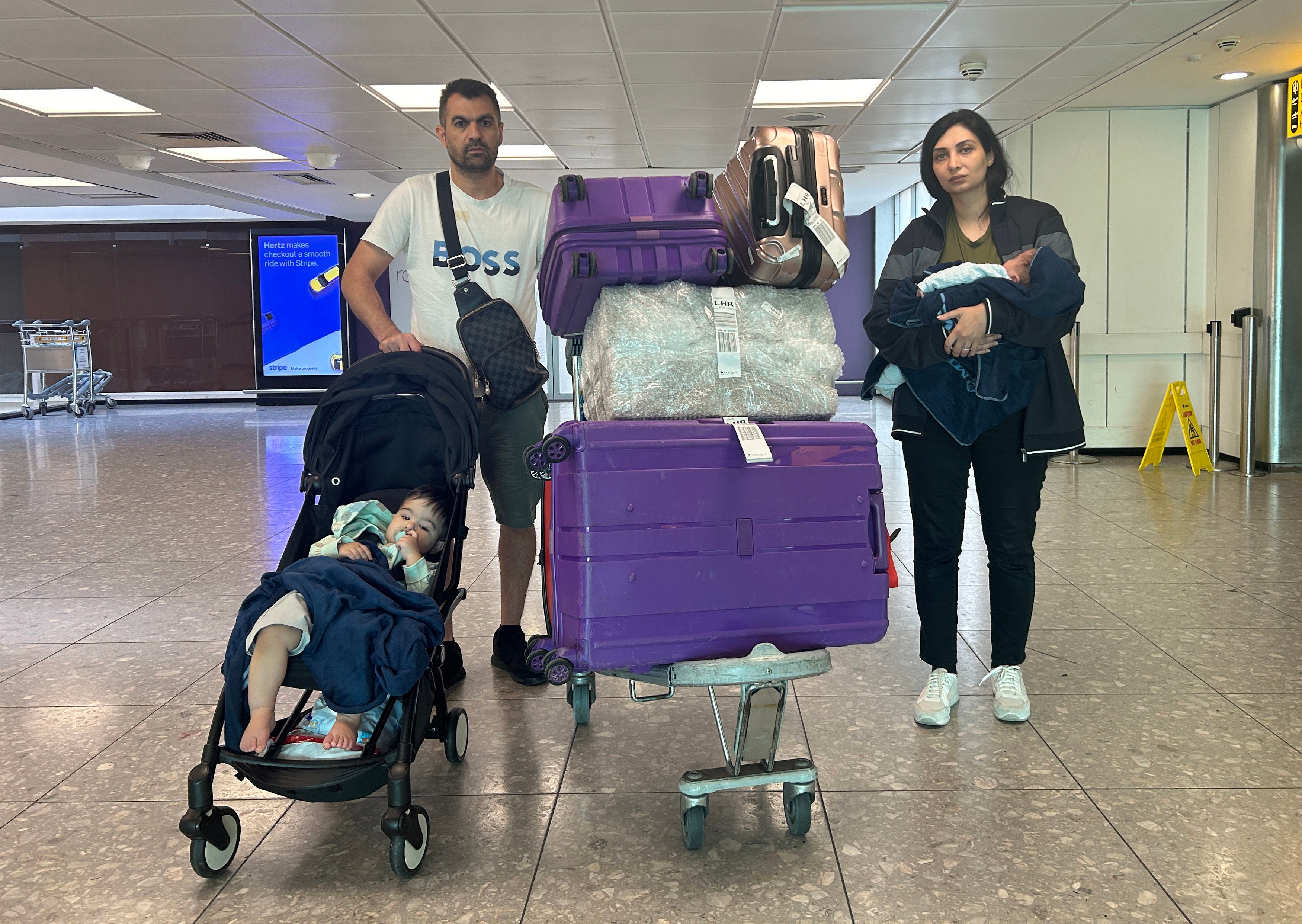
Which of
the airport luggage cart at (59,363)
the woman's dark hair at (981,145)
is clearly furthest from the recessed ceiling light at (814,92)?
the airport luggage cart at (59,363)

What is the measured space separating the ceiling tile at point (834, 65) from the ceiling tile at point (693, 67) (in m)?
0.15

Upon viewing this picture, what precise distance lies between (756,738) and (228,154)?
981 cm

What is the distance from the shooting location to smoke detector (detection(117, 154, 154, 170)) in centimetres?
988

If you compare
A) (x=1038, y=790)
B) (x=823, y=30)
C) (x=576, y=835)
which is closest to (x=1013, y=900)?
(x=1038, y=790)

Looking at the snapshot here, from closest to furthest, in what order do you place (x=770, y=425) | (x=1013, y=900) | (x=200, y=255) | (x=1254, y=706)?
(x=1013, y=900) → (x=770, y=425) → (x=1254, y=706) → (x=200, y=255)

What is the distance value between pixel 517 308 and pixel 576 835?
1.45m

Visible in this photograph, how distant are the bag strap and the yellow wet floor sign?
604 cm

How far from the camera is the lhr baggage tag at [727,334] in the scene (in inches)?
78.3

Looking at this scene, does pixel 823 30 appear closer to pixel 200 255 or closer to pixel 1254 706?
pixel 1254 706

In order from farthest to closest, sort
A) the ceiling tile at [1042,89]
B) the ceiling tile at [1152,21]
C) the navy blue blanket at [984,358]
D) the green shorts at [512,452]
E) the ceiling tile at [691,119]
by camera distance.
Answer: the ceiling tile at [691,119] → the ceiling tile at [1042,89] → the ceiling tile at [1152,21] → the green shorts at [512,452] → the navy blue blanket at [984,358]

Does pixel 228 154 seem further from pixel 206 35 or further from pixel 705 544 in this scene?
pixel 705 544

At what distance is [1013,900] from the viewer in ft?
5.82

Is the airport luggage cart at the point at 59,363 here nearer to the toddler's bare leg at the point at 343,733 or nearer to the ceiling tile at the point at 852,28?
the ceiling tile at the point at 852,28

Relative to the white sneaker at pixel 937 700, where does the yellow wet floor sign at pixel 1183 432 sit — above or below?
above
